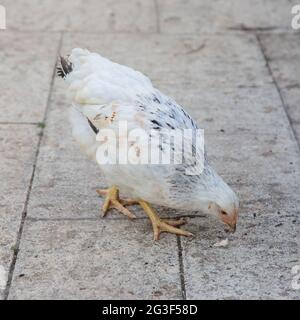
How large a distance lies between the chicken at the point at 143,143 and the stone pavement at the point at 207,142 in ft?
1.18

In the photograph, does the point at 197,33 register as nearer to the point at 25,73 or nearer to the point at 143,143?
the point at 25,73

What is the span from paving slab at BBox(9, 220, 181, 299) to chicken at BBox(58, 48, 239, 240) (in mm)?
190

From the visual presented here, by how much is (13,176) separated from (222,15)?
4360 mm

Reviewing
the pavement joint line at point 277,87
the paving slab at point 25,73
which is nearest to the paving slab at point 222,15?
the pavement joint line at point 277,87

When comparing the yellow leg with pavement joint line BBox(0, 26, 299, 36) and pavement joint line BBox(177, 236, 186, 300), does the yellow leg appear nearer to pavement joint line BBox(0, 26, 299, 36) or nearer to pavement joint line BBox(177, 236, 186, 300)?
pavement joint line BBox(177, 236, 186, 300)

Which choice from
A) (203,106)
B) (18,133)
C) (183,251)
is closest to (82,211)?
(183,251)

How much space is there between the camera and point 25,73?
316 inches

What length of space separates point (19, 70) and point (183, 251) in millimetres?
3536

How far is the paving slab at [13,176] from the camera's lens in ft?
18.1

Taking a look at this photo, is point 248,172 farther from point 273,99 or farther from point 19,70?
point 19,70

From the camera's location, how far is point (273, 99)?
25.2ft

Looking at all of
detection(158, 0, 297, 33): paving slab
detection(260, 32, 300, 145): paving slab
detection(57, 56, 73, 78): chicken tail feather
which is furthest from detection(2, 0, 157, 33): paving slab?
detection(57, 56, 73, 78): chicken tail feather

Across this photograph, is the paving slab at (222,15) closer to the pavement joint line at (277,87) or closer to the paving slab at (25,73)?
the pavement joint line at (277,87)
